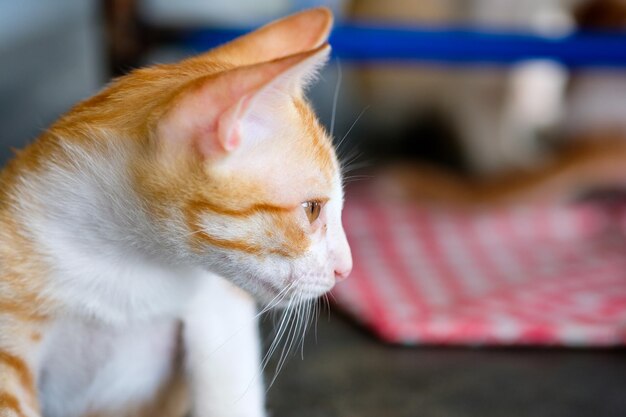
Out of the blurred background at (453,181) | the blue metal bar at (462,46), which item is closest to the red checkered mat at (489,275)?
the blurred background at (453,181)

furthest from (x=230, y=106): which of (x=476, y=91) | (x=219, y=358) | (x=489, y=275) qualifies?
(x=476, y=91)

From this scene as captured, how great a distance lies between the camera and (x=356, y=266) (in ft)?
5.65

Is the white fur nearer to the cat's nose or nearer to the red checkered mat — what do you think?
the cat's nose

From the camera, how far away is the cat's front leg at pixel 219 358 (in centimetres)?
92

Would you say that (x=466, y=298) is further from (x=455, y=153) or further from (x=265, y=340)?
(x=455, y=153)

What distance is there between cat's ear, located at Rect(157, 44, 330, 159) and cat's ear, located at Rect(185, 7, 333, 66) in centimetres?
17

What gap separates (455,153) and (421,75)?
0.55 metres

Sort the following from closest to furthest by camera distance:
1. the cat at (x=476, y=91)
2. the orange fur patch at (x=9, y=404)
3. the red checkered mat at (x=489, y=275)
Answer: the orange fur patch at (x=9, y=404) → the red checkered mat at (x=489, y=275) → the cat at (x=476, y=91)

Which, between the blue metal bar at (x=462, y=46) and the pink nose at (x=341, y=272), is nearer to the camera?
the pink nose at (x=341, y=272)

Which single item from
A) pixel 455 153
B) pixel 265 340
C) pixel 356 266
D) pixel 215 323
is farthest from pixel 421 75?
pixel 215 323

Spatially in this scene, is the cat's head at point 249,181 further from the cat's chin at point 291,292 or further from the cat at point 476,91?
the cat at point 476,91

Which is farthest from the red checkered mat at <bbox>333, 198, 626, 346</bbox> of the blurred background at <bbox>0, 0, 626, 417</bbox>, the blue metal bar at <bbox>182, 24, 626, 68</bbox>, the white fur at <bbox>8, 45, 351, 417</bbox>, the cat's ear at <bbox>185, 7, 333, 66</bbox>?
the cat's ear at <bbox>185, 7, 333, 66</bbox>

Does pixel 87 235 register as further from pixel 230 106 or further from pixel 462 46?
pixel 462 46

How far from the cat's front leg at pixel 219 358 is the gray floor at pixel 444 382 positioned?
0.61 feet
